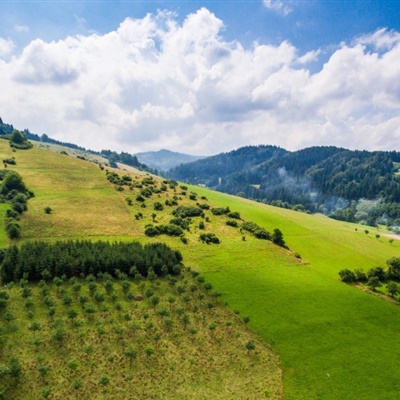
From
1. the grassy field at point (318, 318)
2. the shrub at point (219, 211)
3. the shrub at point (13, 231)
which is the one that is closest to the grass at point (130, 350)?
the grassy field at point (318, 318)

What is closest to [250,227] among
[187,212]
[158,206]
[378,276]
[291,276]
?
[187,212]

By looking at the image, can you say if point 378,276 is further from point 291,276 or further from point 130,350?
point 130,350

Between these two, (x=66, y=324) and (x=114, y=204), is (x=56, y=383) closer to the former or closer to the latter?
(x=66, y=324)

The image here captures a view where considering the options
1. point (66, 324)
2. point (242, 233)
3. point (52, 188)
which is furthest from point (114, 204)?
point (66, 324)

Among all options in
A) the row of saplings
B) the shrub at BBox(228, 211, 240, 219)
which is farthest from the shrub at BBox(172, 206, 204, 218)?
the row of saplings

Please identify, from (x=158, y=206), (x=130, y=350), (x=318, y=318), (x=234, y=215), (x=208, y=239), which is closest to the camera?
(x=130, y=350)

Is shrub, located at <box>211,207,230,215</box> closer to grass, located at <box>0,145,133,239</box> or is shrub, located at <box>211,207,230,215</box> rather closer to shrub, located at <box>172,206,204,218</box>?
shrub, located at <box>172,206,204,218</box>
